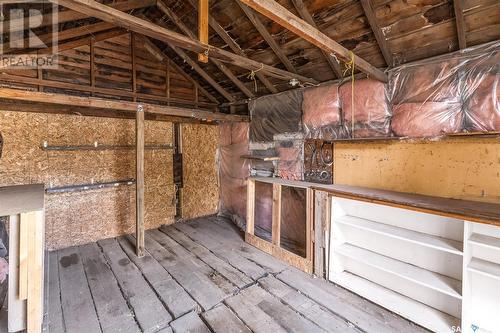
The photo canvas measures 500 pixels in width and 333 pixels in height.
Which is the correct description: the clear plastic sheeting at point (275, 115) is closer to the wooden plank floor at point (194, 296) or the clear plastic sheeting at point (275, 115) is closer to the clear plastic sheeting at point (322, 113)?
the clear plastic sheeting at point (322, 113)

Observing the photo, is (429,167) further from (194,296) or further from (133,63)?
(133,63)

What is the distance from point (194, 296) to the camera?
2.25m

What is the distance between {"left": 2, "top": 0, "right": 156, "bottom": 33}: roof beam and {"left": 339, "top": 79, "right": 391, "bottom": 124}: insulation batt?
8.82ft

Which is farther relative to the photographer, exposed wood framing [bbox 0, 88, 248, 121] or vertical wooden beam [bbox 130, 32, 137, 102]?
vertical wooden beam [bbox 130, 32, 137, 102]

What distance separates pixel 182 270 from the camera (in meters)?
2.71

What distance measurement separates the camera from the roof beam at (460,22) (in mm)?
1757

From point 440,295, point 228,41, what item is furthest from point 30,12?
point 440,295

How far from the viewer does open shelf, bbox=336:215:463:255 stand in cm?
183

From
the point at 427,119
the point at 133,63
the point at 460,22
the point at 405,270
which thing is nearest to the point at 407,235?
the point at 405,270

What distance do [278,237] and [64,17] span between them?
3.57 metres

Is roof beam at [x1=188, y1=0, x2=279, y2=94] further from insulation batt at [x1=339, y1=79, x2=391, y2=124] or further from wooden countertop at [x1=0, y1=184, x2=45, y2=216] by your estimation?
wooden countertop at [x1=0, y1=184, x2=45, y2=216]

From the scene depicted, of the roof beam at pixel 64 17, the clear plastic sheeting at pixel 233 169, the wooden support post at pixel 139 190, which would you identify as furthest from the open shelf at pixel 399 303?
the roof beam at pixel 64 17

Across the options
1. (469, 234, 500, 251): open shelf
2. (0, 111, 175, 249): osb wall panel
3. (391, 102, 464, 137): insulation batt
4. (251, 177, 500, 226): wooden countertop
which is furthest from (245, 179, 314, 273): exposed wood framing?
(0, 111, 175, 249): osb wall panel


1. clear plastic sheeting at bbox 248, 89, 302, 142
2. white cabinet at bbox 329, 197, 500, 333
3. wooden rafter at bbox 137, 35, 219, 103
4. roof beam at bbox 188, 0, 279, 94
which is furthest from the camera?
wooden rafter at bbox 137, 35, 219, 103
